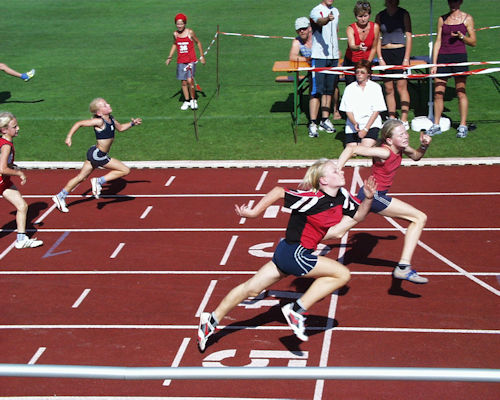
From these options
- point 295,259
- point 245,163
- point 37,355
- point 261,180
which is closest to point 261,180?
point 261,180

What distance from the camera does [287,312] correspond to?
7145 mm

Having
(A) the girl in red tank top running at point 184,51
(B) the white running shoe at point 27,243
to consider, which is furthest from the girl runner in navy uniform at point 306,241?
(A) the girl in red tank top running at point 184,51

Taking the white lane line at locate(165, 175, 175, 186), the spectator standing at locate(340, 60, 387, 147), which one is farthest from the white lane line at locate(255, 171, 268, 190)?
the spectator standing at locate(340, 60, 387, 147)

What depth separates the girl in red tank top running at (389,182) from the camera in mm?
8523

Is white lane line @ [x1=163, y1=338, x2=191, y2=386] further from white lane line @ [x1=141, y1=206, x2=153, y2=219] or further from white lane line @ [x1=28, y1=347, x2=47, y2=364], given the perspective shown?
white lane line @ [x1=141, y1=206, x2=153, y2=219]

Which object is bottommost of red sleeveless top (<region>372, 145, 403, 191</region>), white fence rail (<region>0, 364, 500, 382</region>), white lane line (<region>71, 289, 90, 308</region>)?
white lane line (<region>71, 289, 90, 308</region>)

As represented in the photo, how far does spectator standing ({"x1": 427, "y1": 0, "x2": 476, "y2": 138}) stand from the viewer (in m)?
14.0

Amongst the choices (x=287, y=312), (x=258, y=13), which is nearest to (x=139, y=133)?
(x=287, y=312)

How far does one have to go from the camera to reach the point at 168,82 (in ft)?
66.2

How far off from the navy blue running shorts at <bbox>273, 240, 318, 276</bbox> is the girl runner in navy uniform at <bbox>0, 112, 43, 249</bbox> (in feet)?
15.8

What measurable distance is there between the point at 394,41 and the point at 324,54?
1472 mm

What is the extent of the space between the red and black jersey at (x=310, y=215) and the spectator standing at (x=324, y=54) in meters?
7.98

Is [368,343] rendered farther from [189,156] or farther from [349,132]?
[189,156]

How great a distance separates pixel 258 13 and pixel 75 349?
76.5ft
